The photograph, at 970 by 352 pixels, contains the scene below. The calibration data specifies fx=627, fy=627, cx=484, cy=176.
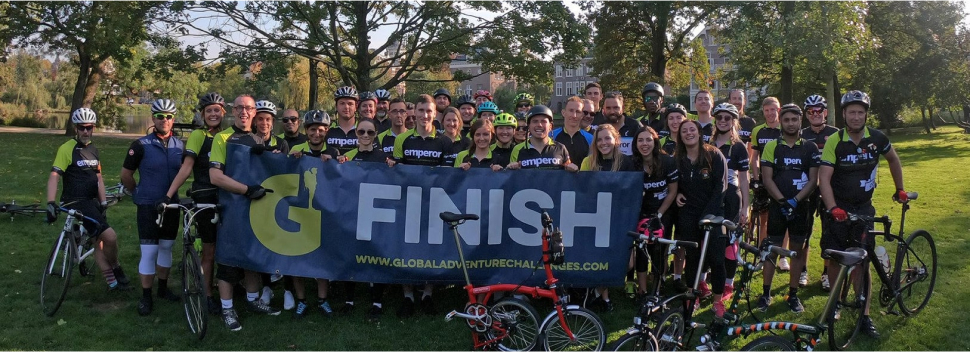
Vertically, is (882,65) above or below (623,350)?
above

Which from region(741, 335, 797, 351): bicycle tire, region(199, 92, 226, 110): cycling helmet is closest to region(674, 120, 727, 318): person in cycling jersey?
region(741, 335, 797, 351): bicycle tire

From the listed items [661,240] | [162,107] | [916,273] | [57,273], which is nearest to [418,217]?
[661,240]

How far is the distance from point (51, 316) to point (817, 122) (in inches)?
343

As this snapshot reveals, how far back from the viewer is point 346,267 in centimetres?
623

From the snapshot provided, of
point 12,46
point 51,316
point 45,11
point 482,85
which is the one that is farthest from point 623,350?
point 482,85

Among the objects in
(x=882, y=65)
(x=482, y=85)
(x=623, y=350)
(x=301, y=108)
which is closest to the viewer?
(x=623, y=350)

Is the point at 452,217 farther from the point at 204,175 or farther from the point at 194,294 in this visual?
the point at 204,175

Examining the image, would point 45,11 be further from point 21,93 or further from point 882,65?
point 882,65

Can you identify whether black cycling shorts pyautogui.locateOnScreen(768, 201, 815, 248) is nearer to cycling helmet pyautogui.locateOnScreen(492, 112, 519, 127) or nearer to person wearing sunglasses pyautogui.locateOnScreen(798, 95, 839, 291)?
person wearing sunglasses pyautogui.locateOnScreen(798, 95, 839, 291)

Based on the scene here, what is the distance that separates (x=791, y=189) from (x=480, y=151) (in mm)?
3483

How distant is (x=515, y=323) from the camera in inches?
203

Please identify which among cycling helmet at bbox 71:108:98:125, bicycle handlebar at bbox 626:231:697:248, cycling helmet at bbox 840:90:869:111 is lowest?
bicycle handlebar at bbox 626:231:697:248

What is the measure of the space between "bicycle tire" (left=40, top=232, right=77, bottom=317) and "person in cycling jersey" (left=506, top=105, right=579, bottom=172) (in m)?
4.73

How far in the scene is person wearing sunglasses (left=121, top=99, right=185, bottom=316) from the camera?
21.2 feet
